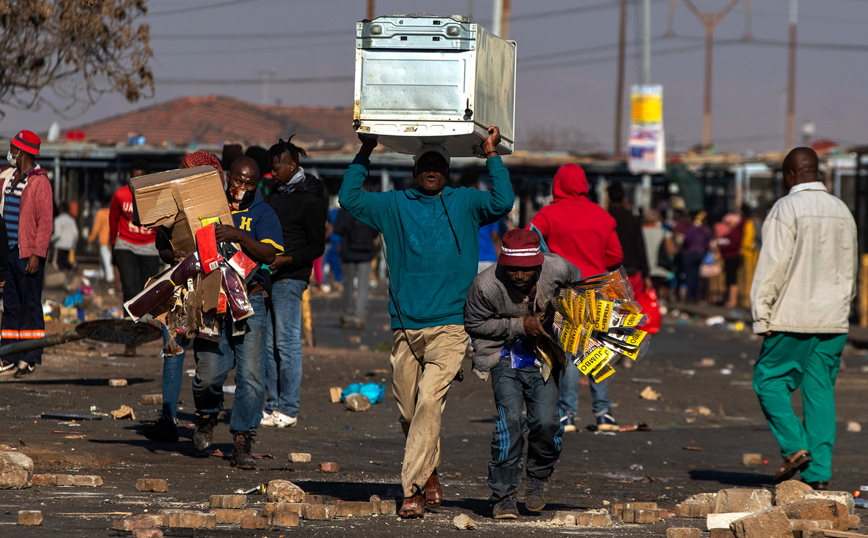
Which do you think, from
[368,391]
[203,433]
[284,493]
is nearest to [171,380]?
[203,433]

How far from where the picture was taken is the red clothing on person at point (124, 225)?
9730 millimetres

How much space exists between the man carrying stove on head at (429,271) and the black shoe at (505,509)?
304 mm

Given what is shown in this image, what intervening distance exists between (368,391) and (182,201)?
392cm

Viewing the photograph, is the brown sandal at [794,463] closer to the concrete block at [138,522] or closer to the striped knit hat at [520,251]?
the striped knit hat at [520,251]

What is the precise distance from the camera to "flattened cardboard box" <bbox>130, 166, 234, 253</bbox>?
21.0 feet

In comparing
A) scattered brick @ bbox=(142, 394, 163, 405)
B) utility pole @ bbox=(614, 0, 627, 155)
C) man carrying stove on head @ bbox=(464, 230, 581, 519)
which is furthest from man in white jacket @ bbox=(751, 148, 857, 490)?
utility pole @ bbox=(614, 0, 627, 155)

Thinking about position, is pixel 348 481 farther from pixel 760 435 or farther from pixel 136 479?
pixel 760 435

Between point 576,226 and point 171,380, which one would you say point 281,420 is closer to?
point 171,380

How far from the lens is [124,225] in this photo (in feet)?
32.8

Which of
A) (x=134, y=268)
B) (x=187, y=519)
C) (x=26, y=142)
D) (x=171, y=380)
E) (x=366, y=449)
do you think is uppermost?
(x=26, y=142)

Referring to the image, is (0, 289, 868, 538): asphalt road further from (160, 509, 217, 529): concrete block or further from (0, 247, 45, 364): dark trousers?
(0, 247, 45, 364): dark trousers

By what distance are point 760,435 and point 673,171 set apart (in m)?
19.9

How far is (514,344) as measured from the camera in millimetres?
5766

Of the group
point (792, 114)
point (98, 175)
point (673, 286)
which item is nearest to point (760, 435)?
point (673, 286)
